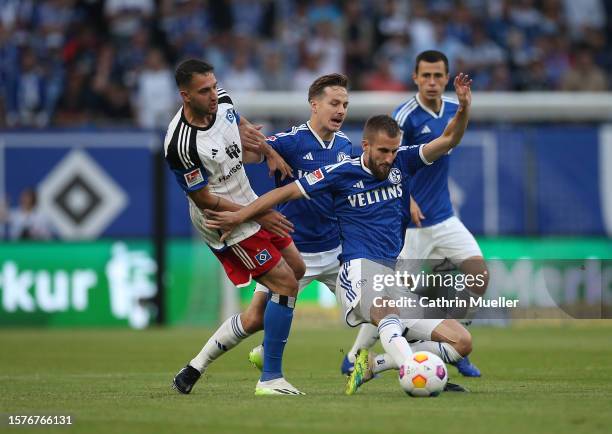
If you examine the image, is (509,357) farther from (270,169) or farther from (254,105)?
(254,105)

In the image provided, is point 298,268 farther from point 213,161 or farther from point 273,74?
point 273,74

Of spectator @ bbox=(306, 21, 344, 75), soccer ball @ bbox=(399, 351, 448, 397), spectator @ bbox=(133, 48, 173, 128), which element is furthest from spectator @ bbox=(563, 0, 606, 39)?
soccer ball @ bbox=(399, 351, 448, 397)

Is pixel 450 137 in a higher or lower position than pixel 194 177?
higher

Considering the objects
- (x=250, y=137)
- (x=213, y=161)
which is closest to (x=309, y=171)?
(x=250, y=137)

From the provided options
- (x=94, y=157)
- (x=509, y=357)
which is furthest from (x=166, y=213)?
(x=509, y=357)

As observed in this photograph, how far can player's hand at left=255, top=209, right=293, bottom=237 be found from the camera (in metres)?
8.85

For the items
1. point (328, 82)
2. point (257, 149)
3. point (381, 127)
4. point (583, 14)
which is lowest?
point (257, 149)

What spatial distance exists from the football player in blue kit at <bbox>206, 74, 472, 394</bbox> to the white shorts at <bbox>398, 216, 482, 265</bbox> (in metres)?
2.35

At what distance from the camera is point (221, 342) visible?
30.2ft

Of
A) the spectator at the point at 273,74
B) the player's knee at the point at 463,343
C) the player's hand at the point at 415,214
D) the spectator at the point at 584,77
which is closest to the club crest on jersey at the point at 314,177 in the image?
the player's knee at the point at 463,343

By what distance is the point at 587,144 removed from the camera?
765 inches

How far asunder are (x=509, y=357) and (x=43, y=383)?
4.97m

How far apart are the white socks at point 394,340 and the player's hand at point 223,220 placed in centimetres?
126

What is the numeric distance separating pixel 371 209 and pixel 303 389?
59.8 inches
